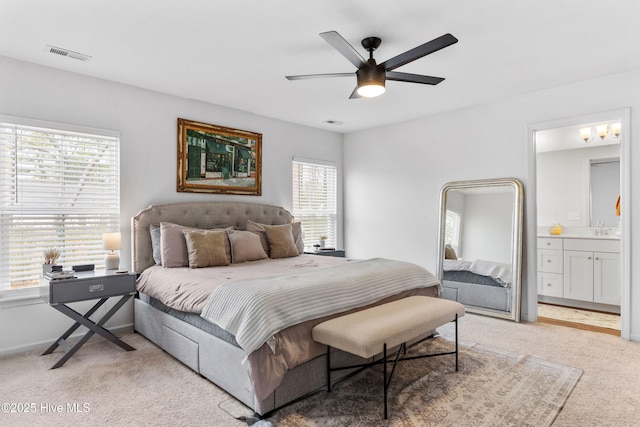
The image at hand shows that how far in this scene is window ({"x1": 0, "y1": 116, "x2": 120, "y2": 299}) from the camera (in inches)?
127

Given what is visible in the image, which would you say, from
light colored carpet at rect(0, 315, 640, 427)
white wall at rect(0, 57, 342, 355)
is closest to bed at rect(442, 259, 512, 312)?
light colored carpet at rect(0, 315, 640, 427)

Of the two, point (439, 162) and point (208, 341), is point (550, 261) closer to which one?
point (439, 162)

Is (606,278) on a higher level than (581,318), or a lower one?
higher

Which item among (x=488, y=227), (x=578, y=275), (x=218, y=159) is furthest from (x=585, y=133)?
(x=218, y=159)

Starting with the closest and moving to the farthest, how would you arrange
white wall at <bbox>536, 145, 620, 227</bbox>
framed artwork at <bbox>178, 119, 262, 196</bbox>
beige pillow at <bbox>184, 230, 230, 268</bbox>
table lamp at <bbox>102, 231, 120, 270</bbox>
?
table lamp at <bbox>102, 231, 120, 270</bbox> → beige pillow at <bbox>184, 230, 230, 268</bbox> → framed artwork at <bbox>178, 119, 262, 196</bbox> → white wall at <bbox>536, 145, 620, 227</bbox>

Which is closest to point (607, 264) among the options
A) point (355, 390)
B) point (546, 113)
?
point (546, 113)

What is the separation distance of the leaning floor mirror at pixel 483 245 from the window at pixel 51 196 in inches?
157

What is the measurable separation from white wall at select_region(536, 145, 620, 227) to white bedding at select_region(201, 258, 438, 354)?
368cm

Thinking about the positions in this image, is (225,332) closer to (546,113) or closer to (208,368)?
(208,368)

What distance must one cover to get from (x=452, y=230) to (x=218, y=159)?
3154 mm

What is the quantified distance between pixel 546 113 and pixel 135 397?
4.69 meters

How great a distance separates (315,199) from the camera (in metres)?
5.93

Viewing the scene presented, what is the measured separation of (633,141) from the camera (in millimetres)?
3572

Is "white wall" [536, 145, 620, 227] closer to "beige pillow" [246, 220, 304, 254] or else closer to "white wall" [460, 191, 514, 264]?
"white wall" [460, 191, 514, 264]
